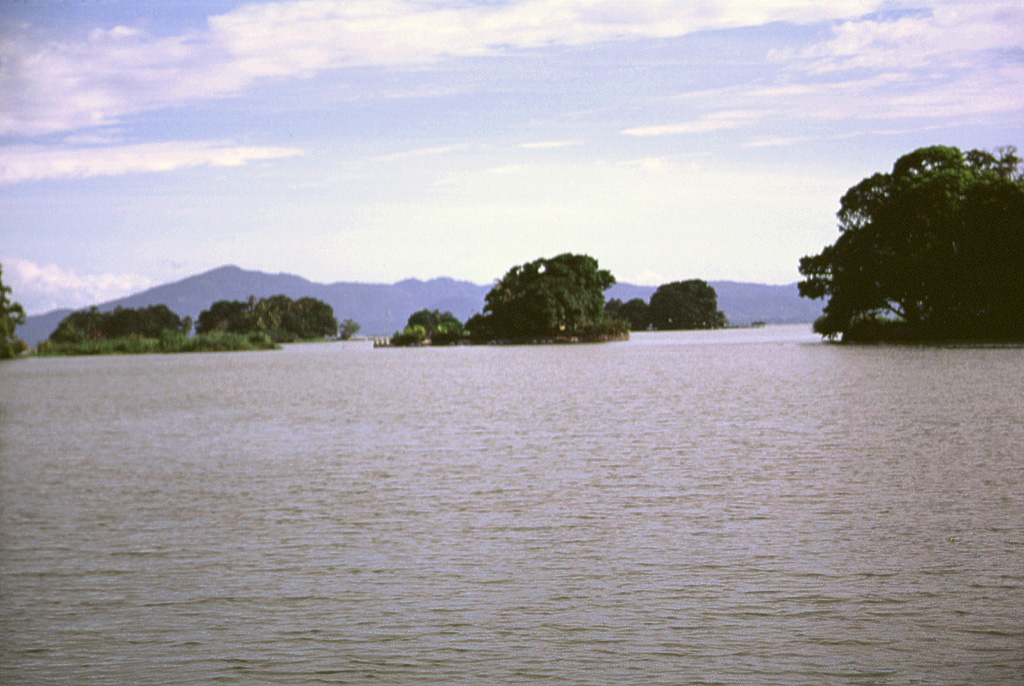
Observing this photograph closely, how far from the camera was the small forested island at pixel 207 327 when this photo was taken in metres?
114

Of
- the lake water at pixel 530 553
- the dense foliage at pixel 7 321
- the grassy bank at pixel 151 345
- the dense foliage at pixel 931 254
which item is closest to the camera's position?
the lake water at pixel 530 553

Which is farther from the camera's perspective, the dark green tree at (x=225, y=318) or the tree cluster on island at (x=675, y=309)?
the tree cluster on island at (x=675, y=309)

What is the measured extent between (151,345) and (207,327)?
59.8 m

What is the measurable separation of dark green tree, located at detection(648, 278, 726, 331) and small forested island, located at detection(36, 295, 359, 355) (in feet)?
215

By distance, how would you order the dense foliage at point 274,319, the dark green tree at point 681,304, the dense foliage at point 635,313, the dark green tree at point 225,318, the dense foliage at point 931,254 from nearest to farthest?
the dense foliage at point 931,254 < the dense foliage at point 274,319 < the dark green tree at point 225,318 < the dark green tree at point 681,304 < the dense foliage at point 635,313

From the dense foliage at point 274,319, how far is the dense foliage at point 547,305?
179 feet

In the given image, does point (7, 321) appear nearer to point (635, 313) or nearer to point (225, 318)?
point (225, 318)

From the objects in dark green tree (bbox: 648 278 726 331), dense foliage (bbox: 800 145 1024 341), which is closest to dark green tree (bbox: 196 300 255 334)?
dark green tree (bbox: 648 278 726 331)

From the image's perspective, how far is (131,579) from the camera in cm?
926

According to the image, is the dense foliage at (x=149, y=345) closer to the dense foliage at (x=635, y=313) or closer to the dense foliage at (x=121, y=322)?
the dense foliage at (x=121, y=322)

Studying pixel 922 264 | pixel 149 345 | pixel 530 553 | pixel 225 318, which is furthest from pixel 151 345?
pixel 530 553

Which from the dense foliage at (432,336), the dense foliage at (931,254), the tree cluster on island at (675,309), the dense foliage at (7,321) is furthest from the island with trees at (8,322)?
the tree cluster on island at (675,309)

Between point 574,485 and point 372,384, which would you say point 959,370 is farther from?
point 574,485

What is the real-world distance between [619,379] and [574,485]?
26472mm
